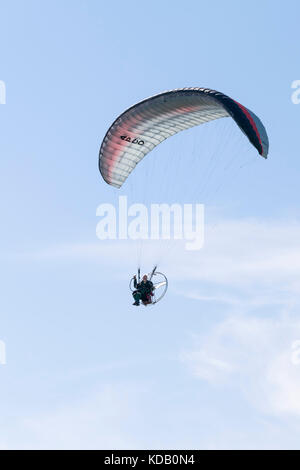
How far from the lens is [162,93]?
73188 mm

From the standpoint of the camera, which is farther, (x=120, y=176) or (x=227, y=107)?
(x=120, y=176)

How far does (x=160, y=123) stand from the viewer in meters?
76.2

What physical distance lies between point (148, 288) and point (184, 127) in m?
8.05

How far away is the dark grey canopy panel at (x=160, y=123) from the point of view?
7026cm

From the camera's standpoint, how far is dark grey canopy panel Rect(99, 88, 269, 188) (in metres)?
70.3
